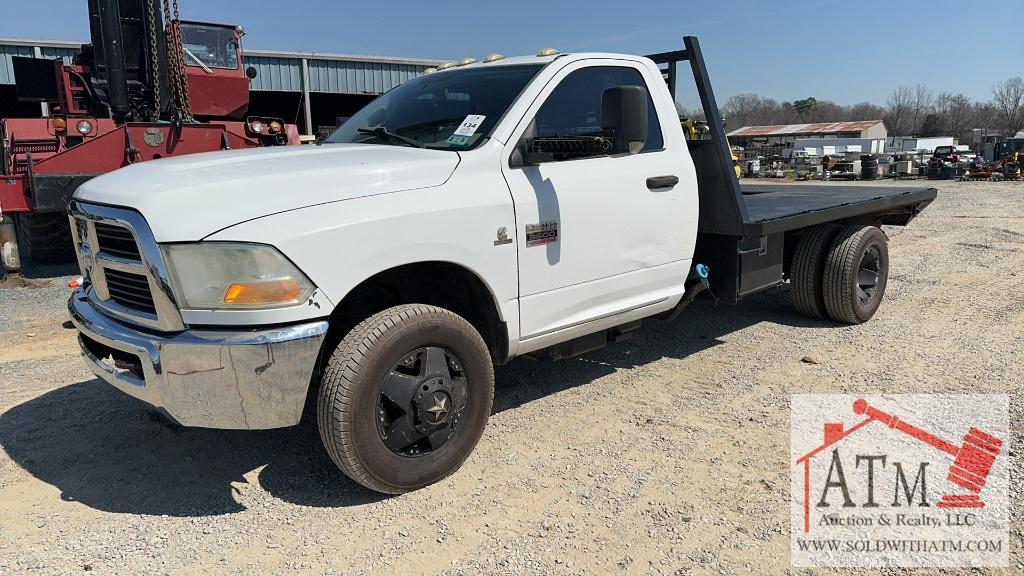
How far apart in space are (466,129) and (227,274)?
1441 mm

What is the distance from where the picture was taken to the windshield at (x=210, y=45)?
36.3ft

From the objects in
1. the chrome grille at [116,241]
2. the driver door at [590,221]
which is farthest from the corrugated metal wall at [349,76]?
the chrome grille at [116,241]

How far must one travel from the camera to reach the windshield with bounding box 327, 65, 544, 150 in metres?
3.67

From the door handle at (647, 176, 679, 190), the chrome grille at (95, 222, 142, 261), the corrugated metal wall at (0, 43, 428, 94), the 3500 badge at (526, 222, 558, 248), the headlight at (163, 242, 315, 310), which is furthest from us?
the corrugated metal wall at (0, 43, 428, 94)

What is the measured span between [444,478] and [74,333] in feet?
14.2

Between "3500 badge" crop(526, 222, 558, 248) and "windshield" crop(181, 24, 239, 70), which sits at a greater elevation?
"windshield" crop(181, 24, 239, 70)

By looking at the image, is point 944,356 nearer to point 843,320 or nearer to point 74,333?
point 843,320

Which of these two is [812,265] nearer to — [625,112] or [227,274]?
[625,112]

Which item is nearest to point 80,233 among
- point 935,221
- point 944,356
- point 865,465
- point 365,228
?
point 365,228

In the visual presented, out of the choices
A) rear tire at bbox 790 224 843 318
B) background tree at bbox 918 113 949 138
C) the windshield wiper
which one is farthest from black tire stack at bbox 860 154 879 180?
background tree at bbox 918 113 949 138

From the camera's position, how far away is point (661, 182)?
4191 mm

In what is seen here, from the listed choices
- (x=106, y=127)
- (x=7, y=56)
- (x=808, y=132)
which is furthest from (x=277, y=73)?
(x=808, y=132)

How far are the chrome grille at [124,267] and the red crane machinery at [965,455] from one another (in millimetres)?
3355

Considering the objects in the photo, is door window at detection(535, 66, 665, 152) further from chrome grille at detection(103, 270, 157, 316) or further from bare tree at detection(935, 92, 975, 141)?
bare tree at detection(935, 92, 975, 141)
